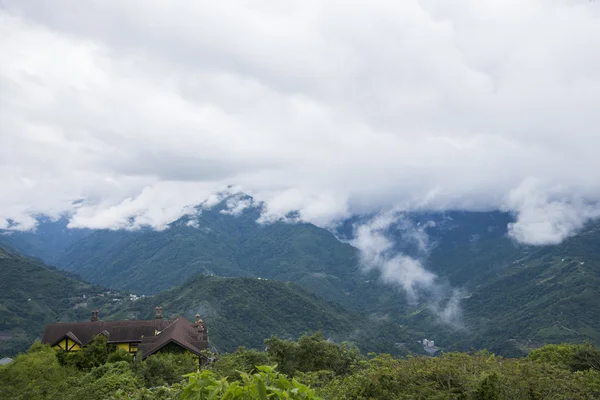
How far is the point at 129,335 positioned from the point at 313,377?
30.2 meters

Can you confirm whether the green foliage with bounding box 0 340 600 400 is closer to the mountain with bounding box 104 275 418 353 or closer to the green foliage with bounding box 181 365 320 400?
the green foliage with bounding box 181 365 320 400

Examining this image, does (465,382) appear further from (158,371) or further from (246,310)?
(246,310)

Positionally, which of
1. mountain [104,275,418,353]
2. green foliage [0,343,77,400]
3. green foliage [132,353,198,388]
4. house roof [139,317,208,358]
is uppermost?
mountain [104,275,418,353]

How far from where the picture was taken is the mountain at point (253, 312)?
383 feet

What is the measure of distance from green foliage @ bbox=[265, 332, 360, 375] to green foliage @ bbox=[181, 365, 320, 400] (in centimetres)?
2809

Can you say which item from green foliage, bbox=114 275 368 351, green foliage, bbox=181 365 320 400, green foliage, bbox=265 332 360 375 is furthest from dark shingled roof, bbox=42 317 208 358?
green foliage, bbox=114 275 368 351

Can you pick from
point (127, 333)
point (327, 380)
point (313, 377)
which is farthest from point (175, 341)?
point (313, 377)

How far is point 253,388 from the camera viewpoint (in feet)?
14.3

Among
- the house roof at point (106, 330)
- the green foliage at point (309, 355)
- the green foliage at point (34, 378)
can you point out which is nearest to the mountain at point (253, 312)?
the house roof at point (106, 330)

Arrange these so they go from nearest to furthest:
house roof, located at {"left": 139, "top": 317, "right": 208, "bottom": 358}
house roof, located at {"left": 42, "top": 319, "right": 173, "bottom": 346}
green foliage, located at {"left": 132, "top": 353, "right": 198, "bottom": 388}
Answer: green foliage, located at {"left": 132, "top": 353, "right": 198, "bottom": 388}, house roof, located at {"left": 139, "top": 317, "right": 208, "bottom": 358}, house roof, located at {"left": 42, "top": 319, "right": 173, "bottom": 346}

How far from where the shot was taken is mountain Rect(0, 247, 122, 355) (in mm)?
130125

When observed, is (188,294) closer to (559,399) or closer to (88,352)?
(88,352)

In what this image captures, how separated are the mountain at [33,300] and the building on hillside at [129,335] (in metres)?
88.2

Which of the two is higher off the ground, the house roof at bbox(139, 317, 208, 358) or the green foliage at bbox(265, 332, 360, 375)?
the green foliage at bbox(265, 332, 360, 375)
